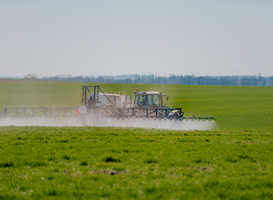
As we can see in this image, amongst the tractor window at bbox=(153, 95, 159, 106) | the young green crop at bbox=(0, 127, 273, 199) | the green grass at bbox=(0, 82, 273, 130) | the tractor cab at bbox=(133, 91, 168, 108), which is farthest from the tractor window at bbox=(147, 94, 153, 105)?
the young green crop at bbox=(0, 127, 273, 199)

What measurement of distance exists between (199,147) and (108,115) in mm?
9928

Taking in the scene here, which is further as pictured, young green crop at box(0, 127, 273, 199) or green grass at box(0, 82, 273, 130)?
green grass at box(0, 82, 273, 130)

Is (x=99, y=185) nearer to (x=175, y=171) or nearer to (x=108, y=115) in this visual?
(x=175, y=171)

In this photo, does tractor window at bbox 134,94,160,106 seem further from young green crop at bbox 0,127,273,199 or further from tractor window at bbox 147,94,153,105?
young green crop at bbox 0,127,273,199

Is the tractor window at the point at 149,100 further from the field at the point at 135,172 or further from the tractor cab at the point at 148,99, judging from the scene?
the field at the point at 135,172

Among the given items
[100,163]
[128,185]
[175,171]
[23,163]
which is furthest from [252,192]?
[23,163]

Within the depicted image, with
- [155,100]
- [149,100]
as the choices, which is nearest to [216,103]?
[155,100]

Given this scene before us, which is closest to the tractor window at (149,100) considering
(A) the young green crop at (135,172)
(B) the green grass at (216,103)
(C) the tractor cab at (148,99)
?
(C) the tractor cab at (148,99)

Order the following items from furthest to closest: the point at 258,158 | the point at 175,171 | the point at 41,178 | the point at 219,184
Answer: the point at 258,158 → the point at 175,171 → the point at 41,178 → the point at 219,184

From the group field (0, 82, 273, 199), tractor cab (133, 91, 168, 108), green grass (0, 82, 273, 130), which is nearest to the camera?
field (0, 82, 273, 199)

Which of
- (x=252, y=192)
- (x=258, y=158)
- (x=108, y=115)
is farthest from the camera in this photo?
(x=108, y=115)

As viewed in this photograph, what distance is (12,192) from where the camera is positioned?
512cm

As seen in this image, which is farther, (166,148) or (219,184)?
(166,148)

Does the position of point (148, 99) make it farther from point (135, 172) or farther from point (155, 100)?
point (135, 172)
